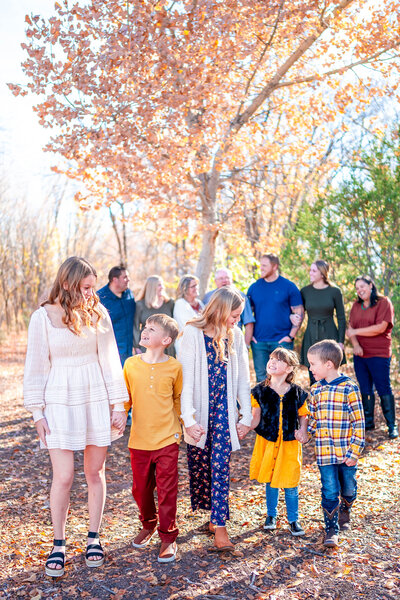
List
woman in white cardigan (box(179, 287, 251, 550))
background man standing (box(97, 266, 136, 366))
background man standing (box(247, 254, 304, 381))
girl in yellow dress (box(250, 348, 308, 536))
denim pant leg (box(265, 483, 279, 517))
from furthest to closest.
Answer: background man standing (box(97, 266, 136, 366)) → background man standing (box(247, 254, 304, 381)) → denim pant leg (box(265, 483, 279, 517)) → girl in yellow dress (box(250, 348, 308, 536)) → woman in white cardigan (box(179, 287, 251, 550))

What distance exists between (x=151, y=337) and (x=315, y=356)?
121cm

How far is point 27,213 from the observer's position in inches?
882

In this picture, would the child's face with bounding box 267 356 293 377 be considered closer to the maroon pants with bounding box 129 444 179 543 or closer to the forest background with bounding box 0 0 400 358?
the maroon pants with bounding box 129 444 179 543

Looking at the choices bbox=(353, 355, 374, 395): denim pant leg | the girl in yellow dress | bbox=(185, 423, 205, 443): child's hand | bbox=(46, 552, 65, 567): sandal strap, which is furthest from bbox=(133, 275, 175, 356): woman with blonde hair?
bbox=(46, 552, 65, 567): sandal strap

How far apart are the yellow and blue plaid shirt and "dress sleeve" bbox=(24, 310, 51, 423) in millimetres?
1949

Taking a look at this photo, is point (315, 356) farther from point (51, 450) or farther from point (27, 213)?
point (27, 213)

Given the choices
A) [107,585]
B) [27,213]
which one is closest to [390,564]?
[107,585]

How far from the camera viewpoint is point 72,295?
3.47 m

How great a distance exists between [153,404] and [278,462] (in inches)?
40.9

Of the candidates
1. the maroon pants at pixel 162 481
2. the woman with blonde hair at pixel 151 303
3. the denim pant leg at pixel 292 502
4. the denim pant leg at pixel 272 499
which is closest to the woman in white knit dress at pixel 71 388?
the maroon pants at pixel 162 481

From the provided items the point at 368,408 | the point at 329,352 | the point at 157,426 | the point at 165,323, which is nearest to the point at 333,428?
the point at 329,352

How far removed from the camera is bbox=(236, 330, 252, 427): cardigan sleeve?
3.92 meters

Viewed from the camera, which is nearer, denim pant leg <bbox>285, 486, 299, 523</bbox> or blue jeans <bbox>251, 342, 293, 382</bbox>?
denim pant leg <bbox>285, 486, 299, 523</bbox>

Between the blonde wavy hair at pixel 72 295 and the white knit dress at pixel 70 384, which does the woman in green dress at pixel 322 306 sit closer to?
the white knit dress at pixel 70 384
